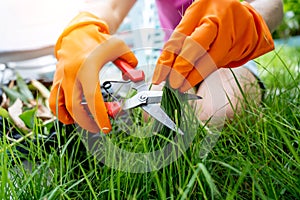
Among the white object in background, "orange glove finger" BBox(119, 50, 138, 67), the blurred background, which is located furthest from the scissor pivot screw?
the white object in background

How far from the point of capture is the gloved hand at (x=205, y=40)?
73 centimetres

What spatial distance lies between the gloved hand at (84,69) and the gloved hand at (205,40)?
3.9 inches

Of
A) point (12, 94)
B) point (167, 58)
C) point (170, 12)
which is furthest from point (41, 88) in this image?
point (167, 58)

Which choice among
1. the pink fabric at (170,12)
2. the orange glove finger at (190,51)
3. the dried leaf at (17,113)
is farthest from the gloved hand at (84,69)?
the pink fabric at (170,12)

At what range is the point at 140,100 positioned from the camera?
2.37 ft

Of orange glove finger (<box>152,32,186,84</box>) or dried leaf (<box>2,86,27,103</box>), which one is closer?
orange glove finger (<box>152,32,186,84</box>)

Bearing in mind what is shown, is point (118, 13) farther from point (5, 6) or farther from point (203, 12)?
point (5, 6)

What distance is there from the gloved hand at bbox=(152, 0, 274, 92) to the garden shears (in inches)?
1.1

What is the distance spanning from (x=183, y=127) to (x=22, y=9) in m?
1.29

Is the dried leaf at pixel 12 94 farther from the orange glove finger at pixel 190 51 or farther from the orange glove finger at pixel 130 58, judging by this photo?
the orange glove finger at pixel 190 51

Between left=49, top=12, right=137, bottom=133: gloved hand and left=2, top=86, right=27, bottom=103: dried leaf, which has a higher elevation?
left=49, top=12, right=137, bottom=133: gloved hand

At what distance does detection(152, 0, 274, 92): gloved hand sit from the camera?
73 centimetres

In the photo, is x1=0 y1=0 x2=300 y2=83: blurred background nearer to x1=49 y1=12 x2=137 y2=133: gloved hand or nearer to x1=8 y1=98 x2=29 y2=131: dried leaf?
x1=8 y1=98 x2=29 y2=131: dried leaf

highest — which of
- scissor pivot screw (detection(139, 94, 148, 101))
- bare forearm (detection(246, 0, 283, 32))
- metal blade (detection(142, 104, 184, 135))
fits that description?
bare forearm (detection(246, 0, 283, 32))
